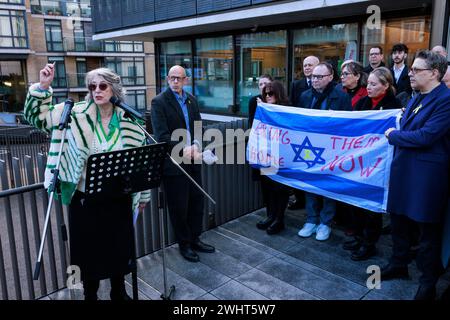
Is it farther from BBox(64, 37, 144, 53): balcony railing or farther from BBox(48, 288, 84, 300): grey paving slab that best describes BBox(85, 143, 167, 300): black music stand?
BBox(64, 37, 144, 53): balcony railing

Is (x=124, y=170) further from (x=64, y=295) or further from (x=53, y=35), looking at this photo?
(x=53, y=35)

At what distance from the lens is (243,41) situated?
36.2ft

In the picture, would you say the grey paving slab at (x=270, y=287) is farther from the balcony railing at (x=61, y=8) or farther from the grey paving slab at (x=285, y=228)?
the balcony railing at (x=61, y=8)

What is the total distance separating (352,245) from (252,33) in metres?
8.09

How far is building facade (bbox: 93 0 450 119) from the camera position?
7.46m

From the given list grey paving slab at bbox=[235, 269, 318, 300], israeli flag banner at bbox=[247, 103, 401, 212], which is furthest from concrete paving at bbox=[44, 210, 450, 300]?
israeli flag banner at bbox=[247, 103, 401, 212]

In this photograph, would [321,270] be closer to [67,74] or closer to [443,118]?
[443,118]

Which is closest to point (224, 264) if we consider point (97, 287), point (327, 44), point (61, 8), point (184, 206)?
point (184, 206)

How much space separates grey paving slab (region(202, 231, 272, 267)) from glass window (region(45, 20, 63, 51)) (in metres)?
30.2

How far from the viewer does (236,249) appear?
433cm

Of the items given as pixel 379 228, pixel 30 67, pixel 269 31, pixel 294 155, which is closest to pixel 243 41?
pixel 269 31

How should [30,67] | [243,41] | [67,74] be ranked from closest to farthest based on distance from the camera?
[243,41] → [30,67] → [67,74]

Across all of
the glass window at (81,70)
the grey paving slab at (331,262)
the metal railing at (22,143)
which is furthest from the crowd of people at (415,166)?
the glass window at (81,70)
